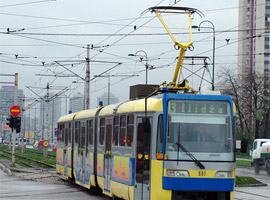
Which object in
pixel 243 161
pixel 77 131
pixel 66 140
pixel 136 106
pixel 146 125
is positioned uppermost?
pixel 136 106

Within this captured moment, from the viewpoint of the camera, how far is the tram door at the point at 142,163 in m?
14.6

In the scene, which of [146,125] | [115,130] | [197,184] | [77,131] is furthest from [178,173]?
[77,131]

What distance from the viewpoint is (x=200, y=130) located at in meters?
14.3

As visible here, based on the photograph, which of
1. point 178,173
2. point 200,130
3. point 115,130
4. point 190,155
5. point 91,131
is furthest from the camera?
point 91,131

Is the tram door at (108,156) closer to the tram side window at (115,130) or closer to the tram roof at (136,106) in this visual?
the tram roof at (136,106)

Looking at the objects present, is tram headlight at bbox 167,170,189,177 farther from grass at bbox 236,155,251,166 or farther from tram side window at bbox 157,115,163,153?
grass at bbox 236,155,251,166

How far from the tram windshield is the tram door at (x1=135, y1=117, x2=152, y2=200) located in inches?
24.0

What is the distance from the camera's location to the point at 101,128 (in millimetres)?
19625

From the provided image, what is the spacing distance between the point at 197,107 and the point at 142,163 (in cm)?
177

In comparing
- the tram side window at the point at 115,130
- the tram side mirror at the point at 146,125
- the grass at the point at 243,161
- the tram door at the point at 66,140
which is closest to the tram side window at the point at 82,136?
the tram door at the point at 66,140

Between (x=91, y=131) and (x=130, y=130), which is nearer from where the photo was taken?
(x=130, y=130)

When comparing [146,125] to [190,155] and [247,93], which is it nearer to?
[190,155]

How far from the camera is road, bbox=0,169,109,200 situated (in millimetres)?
19609

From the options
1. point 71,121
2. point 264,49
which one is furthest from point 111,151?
point 264,49
